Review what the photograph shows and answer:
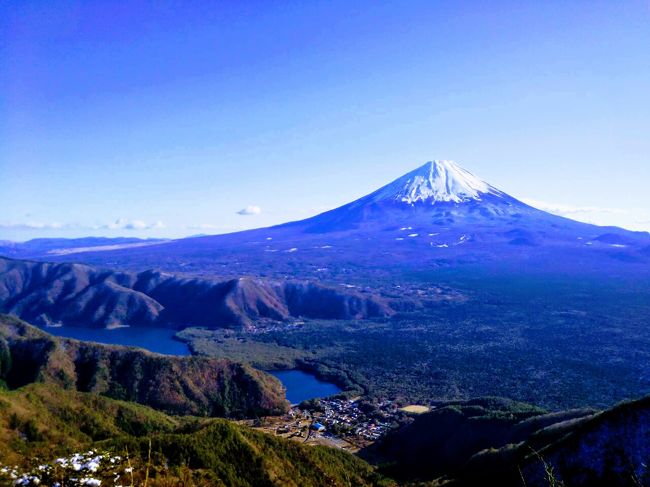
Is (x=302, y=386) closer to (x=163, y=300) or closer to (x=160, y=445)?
(x=160, y=445)

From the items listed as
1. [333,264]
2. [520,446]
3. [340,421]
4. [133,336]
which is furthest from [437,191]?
[520,446]

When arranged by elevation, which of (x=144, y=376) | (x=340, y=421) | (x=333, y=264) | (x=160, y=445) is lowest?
(x=340, y=421)

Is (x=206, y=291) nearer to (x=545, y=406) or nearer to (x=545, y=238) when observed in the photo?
(x=545, y=406)

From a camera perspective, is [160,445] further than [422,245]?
No

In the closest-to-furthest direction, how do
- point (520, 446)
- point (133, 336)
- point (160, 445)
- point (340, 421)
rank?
point (160, 445), point (520, 446), point (340, 421), point (133, 336)

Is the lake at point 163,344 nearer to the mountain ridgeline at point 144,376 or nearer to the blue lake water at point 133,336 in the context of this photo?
the blue lake water at point 133,336

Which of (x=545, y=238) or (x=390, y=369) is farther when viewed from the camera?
(x=545, y=238)

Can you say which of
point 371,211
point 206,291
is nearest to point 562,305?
point 206,291

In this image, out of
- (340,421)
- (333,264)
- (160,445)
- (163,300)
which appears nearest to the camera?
(160,445)
